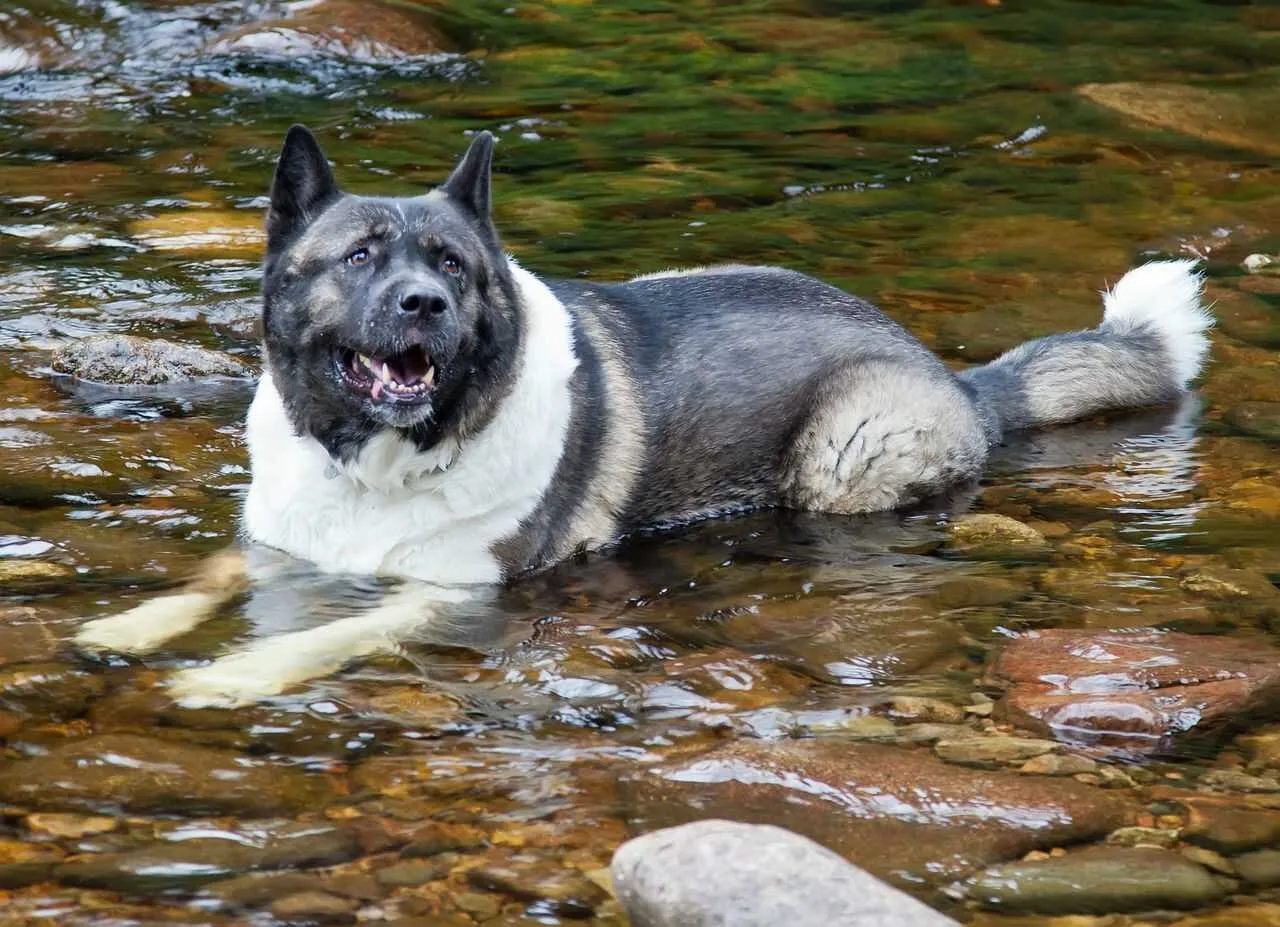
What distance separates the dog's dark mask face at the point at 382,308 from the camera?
6066 mm

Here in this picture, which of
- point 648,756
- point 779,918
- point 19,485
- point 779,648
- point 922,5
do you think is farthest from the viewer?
point 922,5

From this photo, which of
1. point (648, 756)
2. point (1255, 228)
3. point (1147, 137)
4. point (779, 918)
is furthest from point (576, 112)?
point (779, 918)

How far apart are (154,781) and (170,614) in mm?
1223

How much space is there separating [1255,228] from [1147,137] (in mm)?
1991

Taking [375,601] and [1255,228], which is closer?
[375,601]

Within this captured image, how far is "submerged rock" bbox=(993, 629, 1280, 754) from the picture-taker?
17.0 ft

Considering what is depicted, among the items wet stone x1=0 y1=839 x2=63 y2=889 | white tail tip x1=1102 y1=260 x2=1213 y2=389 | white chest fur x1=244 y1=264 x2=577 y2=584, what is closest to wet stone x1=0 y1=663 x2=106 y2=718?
wet stone x1=0 y1=839 x2=63 y2=889

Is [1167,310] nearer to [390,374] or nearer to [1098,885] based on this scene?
[390,374]

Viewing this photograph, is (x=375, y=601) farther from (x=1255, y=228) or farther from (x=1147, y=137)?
(x=1147, y=137)

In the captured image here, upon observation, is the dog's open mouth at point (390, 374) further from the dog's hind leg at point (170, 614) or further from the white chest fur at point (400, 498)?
the dog's hind leg at point (170, 614)

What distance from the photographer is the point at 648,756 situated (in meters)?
5.07

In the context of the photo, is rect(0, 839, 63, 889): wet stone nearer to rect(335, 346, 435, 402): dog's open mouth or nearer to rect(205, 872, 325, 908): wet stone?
rect(205, 872, 325, 908): wet stone

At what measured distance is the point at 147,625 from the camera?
5855mm

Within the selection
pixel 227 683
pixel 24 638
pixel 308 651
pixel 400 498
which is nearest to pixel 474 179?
pixel 400 498
